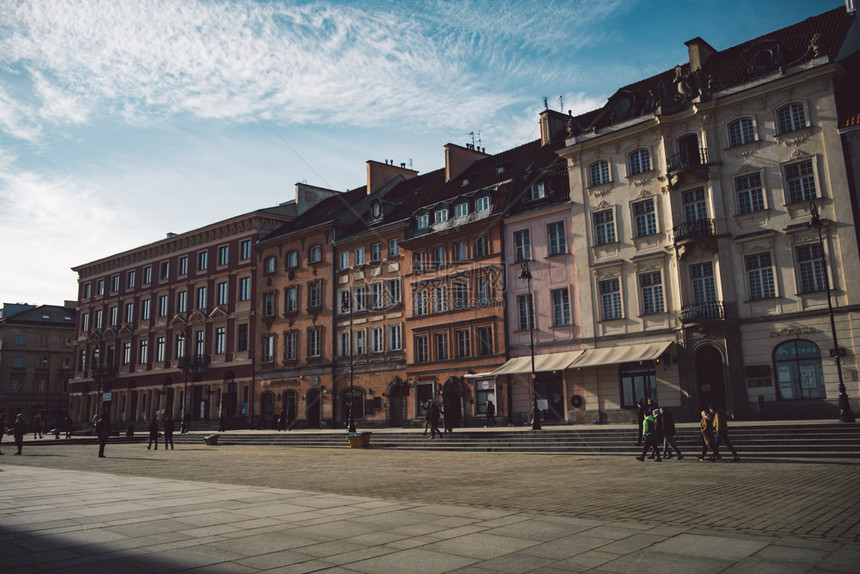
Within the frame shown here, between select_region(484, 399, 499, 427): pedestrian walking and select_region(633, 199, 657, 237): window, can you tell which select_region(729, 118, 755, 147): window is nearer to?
select_region(633, 199, 657, 237): window

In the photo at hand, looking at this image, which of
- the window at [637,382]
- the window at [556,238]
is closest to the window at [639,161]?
the window at [556,238]

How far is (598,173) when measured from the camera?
34.7 metres

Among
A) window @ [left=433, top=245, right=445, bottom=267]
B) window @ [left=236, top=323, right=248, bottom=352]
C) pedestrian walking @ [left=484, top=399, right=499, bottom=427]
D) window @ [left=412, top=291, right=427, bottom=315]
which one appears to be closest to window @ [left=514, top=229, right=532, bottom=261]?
window @ [left=433, top=245, right=445, bottom=267]

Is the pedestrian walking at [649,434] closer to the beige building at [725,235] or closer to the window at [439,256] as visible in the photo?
the beige building at [725,235]

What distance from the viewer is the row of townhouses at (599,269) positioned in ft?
91.0

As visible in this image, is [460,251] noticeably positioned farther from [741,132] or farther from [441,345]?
[741,132]

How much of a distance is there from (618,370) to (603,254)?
18.9 ft

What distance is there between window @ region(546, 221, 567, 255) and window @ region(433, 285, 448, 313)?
7349 mm

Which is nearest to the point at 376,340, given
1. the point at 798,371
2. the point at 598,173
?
the point at 598,173

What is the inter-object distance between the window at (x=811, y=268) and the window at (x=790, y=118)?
5.12 m

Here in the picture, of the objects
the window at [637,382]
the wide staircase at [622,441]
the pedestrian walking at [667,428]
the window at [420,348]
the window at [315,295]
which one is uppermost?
the window at [315,295]

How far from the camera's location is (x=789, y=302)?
91.2 feet

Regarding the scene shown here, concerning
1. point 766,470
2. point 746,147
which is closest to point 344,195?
point 746,147

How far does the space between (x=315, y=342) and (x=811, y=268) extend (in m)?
31.7
